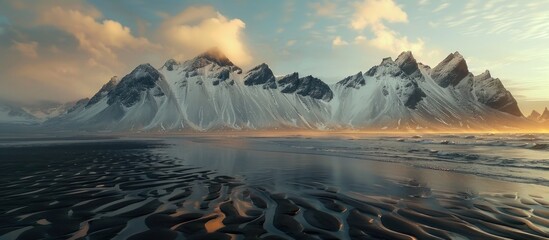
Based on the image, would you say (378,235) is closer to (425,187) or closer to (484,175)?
(425,187)

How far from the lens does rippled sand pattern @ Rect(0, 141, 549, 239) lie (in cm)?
1367

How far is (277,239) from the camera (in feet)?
42.1

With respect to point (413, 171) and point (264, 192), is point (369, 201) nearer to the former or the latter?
point (264, 192)

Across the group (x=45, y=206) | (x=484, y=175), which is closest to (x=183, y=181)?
(x=45, y=206)

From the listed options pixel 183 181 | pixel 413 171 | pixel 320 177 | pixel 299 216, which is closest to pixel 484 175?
pixel 413 171

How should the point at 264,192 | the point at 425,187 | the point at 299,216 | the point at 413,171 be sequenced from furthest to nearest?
the point at 413,171 < the point at 425,187 < the point at 264,192 < the point at 299,216

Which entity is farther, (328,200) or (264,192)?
(264,192)

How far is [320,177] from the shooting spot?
104ft

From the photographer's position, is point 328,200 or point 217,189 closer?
point 328,200

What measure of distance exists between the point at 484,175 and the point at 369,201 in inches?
783

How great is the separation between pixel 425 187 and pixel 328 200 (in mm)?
9758

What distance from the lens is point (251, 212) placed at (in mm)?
17438

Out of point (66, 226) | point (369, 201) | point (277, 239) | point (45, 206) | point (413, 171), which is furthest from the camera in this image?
point (413, 171)

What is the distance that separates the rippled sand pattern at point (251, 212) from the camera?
13672 millimetres
